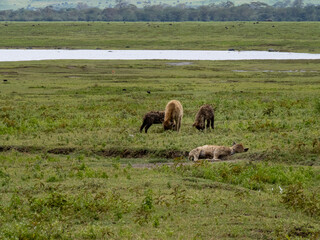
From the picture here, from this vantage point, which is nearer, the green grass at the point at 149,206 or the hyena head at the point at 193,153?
the green grass at the point at 149,206

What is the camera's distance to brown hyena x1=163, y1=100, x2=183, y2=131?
62.6 feet

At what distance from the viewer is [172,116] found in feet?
62.8

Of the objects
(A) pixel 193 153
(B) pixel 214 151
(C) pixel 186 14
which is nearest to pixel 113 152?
(A) pixel 193 153

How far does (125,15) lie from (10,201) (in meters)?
143

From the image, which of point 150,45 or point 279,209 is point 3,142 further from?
point 150,45

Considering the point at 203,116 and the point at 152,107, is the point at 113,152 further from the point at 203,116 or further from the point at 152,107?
the point at 152,107

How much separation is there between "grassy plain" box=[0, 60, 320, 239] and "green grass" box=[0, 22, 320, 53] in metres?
42.2

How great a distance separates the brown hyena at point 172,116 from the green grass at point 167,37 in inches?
2072

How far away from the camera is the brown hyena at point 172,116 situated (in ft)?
62.6

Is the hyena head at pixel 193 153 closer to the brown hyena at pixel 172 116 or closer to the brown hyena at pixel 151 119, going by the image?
the brown hyena at pixel 172 116

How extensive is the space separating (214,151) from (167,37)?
236 feet

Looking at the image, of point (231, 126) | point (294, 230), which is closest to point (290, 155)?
point (231, 126)

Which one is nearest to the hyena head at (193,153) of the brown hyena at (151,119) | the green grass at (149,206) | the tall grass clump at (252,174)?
the tall grass clump at (252,174)

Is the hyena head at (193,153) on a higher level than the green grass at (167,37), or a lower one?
higher
